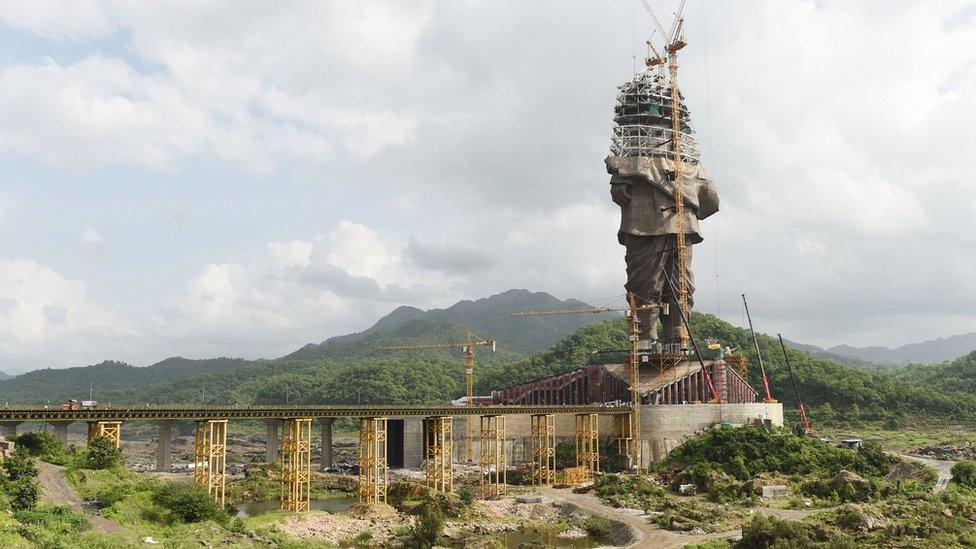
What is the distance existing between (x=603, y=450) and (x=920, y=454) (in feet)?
151

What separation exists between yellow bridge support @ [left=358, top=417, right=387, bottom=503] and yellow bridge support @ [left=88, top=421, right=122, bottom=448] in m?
22.1

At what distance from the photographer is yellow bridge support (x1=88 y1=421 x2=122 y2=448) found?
6876cm

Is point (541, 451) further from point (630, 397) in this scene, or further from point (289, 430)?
point (289, 430)

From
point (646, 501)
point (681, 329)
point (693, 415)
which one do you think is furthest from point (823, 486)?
point (681, 329)

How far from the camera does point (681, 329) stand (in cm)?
14588

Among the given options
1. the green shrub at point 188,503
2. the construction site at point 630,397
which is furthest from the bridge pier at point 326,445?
the green shrub at point 188,503

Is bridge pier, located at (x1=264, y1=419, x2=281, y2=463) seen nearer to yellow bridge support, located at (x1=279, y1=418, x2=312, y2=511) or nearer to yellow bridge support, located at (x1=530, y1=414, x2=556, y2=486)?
yellow bridge support, located at (x1=279, y1=418, x2=312, y2=511)

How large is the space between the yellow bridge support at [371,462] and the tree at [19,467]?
29.6 m

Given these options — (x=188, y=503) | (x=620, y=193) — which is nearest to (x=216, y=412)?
(x=188, y=503)

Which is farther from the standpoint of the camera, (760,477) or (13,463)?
(760,477)

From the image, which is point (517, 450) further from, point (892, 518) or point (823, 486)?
point (892, 518)

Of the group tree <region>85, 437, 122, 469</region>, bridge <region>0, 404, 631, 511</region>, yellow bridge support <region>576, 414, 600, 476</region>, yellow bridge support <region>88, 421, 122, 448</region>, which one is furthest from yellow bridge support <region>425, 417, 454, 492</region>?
tree <region>85, 437, 122, 469</region>

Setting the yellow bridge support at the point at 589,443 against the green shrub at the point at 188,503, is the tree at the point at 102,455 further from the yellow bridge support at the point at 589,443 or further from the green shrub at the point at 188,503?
the yellow bridge support at the point at 589,443

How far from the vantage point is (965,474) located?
8825 cm
